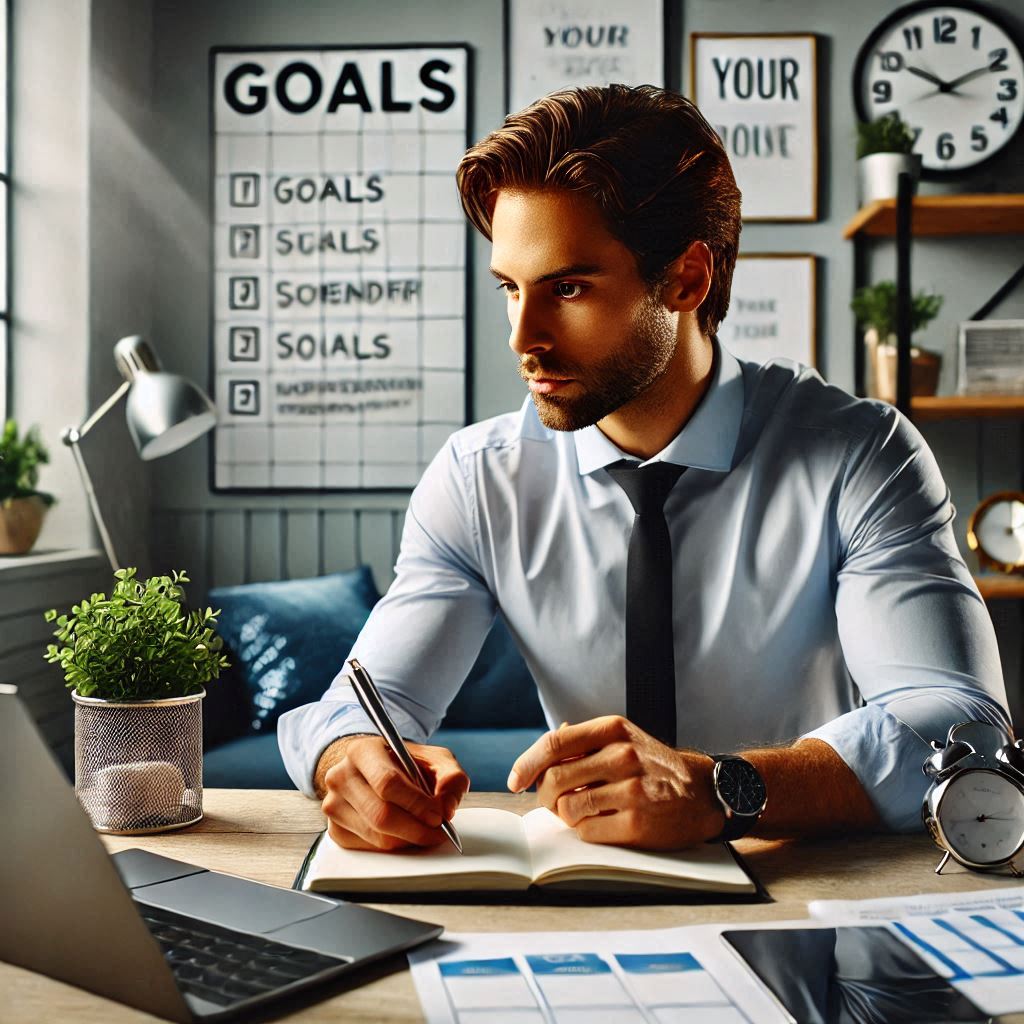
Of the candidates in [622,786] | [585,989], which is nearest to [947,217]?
[622,786]

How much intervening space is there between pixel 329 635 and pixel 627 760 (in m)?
1.99

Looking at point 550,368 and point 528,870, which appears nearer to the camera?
point 528,870

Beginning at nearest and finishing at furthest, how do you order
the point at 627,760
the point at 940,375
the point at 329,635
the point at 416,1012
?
1. the point at 416,1012
2. the point at 627,760
3. the point at 329,635
4. the point at 940,375

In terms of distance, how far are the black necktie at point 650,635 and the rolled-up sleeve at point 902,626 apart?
217mm

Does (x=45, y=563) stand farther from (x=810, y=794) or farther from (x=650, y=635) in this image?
(x=810, y=794)

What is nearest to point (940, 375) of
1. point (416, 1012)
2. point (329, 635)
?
point (329, 635)

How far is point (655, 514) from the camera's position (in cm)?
135

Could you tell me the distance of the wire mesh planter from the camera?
1.00m

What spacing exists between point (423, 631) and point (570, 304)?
440 mm

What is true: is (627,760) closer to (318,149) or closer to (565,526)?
(565,526)

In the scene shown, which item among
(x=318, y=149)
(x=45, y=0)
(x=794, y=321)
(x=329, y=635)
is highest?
(x=45, y=0)

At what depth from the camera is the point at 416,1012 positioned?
0.65 m

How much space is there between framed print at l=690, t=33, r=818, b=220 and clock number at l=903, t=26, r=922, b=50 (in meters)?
0.30

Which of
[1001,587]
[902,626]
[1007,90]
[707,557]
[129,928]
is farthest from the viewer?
[1007,90]
